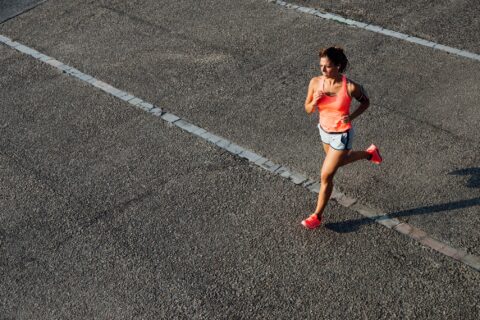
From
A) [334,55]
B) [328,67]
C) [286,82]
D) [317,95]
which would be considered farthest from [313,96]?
[286,82]

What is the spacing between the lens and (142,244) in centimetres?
715

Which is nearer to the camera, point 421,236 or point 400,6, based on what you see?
point 421,236

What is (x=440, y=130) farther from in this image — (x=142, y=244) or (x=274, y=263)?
(x=142, y=244)

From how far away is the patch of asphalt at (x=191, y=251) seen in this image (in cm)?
636

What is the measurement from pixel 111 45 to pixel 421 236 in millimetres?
6650

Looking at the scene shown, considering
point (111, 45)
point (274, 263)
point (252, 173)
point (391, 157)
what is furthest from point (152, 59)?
point (274, 263)

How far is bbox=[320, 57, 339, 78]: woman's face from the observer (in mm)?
6446

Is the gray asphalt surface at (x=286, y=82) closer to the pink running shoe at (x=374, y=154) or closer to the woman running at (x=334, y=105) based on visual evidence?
the pink running shoe at (x=374, y=154)

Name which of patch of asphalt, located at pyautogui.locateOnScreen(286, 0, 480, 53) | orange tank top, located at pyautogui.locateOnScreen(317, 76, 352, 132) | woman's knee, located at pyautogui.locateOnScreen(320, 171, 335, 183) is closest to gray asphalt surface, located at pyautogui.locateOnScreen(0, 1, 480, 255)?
patch of asphalt, located at pyautogui.locateOnScreen(286, 0, 480, 53)

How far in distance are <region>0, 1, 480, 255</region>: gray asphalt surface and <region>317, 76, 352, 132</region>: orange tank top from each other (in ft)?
4.03

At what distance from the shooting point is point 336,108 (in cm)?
671

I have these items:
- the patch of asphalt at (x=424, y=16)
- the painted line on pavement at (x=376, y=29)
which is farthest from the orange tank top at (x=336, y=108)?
the patch of asphalt at (x=424, y=16)

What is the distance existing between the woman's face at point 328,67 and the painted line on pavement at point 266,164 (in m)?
1.66

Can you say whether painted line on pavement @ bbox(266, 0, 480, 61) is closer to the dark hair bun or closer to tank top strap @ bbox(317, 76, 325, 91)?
tank top strap @ bbox(317, 76, 325, 91)
